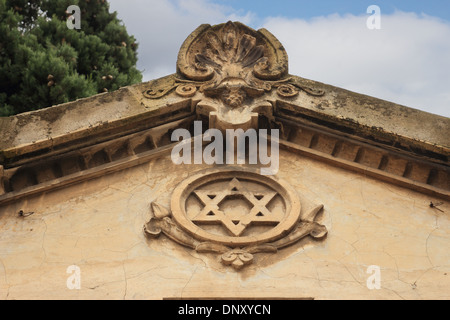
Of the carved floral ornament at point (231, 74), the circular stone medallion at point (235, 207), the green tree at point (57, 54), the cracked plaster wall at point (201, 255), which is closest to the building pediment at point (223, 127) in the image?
the carved floral ornament at point (231, 74)

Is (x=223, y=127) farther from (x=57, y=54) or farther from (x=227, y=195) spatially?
(x=57, y=54)

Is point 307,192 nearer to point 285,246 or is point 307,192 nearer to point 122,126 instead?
point 285,246

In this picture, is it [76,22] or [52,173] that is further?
[76,22]

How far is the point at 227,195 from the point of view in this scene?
5.38 meters

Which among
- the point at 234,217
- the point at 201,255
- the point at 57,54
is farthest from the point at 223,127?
the point at 57,54

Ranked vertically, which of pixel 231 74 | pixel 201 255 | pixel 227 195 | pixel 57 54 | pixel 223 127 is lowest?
pixel 57 54

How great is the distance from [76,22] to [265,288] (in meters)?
8.54

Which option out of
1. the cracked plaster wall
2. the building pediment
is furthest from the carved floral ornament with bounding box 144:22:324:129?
the cracked plaster wall

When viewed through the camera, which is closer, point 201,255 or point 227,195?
point 201,255

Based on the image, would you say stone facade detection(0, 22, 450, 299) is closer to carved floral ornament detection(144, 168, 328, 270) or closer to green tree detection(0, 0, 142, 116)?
carved floral ornament detection(144, 168, 328, 270)

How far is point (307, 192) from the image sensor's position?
5461 mm

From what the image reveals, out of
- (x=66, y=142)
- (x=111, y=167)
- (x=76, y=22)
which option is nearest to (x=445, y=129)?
(x=111, y=167)

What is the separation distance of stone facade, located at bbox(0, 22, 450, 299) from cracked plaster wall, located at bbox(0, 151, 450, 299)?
1 centimetres

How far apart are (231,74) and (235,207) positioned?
158 cm
